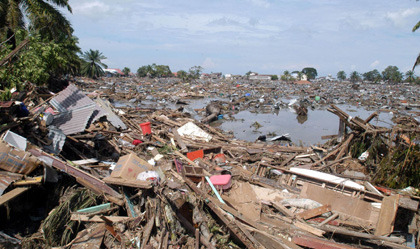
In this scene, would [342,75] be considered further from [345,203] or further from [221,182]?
[221,182]

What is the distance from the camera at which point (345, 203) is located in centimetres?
538

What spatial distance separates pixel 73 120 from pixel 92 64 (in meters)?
39.1

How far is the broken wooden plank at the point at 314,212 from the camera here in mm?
5008

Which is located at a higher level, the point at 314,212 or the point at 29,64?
the point at 29,64

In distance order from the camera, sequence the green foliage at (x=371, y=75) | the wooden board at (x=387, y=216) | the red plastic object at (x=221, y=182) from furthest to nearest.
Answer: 1. the green foliage at (x=371, y=75)
2. the red plastic object at (x=221, y=182)
3. the wooden board at (x=387, y=216)

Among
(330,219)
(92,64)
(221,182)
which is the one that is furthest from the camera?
(92,64)

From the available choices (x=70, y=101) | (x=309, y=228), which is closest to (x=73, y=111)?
(x=70, y=101)

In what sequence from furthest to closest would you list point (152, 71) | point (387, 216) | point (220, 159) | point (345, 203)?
point (152, 71)
point (220, 159)
point (345, 203)
point (387, 216)

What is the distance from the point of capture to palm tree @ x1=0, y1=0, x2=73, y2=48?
12859mm

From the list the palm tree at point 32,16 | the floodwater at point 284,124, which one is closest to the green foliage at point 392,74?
the floodwater at point 284,124

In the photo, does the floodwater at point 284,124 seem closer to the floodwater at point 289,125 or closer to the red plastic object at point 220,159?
the floodwater at point 289,125

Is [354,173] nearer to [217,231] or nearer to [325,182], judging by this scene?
[325,182]

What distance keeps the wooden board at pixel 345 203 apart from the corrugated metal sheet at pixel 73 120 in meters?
5.73

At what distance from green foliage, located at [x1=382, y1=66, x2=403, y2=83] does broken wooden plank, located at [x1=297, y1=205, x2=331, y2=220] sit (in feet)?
257
